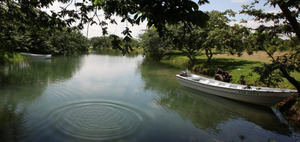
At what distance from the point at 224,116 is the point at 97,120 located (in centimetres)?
697

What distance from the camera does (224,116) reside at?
33.5 feet

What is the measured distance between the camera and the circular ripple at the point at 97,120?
743cm

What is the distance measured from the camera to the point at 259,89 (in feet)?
36.0

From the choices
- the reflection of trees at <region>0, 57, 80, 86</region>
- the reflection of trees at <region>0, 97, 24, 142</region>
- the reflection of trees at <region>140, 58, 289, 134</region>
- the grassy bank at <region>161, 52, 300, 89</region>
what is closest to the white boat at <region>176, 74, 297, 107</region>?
the reflection of trees at <region>140, 58, 289, 134</region>

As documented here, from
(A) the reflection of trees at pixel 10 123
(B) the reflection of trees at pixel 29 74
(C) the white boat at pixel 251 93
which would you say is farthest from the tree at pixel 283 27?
(B) the reflection of trees at pixel 29 74

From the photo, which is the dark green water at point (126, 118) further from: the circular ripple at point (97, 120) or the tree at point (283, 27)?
the tree at point (283, 27)

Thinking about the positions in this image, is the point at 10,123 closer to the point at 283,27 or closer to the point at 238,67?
the point at 283,27

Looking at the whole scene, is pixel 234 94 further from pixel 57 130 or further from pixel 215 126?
pixel 57 130

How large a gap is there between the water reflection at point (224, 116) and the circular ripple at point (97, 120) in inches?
119

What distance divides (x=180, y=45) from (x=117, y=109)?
745 cm

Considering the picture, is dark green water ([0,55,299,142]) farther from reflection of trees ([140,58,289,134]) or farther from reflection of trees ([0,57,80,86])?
reflection of trees ([0,57,80,86])

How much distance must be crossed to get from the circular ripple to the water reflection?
9.89 ft

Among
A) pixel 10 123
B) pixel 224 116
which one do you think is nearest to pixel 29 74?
pixel 10 123

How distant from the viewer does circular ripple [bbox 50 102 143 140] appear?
7.43 metres
